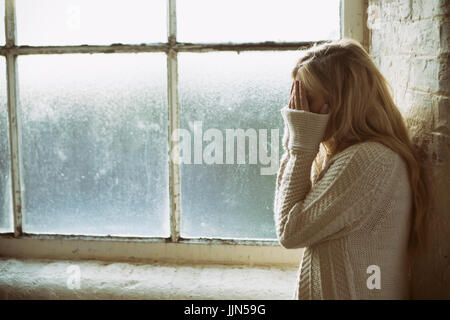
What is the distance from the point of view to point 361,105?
1.05 m

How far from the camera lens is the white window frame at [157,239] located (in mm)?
1461

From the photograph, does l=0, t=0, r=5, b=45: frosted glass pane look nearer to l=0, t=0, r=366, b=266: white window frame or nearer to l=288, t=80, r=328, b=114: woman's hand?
l=0, t=0, r=366, b=266: white window frame

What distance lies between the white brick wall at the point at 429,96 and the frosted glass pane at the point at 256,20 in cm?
27

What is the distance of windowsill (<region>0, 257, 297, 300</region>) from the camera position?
4.52 feet

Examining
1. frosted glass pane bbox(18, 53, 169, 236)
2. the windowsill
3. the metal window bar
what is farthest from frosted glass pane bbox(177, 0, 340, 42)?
the windowsill

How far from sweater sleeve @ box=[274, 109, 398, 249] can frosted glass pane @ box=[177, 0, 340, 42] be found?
17.8 inches

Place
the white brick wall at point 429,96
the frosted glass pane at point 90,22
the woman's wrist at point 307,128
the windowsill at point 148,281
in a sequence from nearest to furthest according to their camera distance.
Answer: the white brick wall at point 429,96 < the woman's wrist at point 307,128 < the windowsill at point 148,281 < the frosted glass pane at point 90,22

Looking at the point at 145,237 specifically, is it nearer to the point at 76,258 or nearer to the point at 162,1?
the point at 76,258

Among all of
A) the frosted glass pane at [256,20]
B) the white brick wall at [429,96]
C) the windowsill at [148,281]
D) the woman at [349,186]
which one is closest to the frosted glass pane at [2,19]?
the frosted glass pane at [256,20]

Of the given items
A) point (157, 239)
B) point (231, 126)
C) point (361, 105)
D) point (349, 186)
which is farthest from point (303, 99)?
point (157, 239)

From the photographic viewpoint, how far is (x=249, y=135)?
149cm

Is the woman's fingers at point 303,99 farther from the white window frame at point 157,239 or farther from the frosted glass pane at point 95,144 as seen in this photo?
the frosted glass pane at point 95,144

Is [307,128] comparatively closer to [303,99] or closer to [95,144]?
[303,99]
